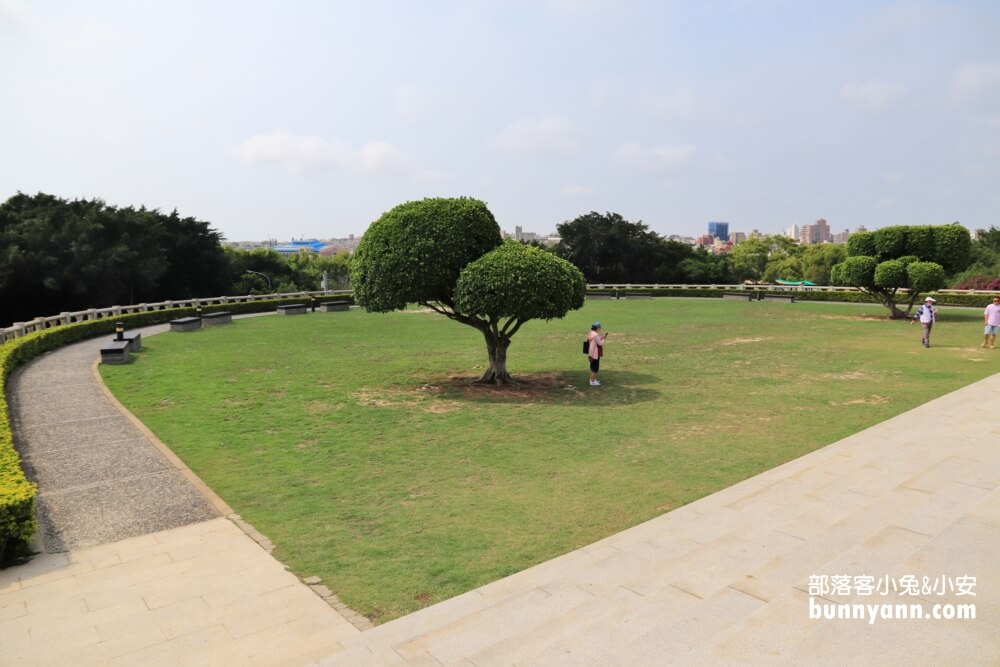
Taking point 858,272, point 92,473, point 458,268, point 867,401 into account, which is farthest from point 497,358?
point 858,272

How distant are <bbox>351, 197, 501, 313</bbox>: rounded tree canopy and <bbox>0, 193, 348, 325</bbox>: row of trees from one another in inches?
1148

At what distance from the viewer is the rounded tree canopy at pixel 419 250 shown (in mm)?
13844

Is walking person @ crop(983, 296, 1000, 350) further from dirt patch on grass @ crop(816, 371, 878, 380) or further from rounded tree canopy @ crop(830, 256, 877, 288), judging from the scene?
rounded tree canopy @ crop(830, 256, 877, 288)

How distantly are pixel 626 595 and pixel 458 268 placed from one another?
10077 millimetres

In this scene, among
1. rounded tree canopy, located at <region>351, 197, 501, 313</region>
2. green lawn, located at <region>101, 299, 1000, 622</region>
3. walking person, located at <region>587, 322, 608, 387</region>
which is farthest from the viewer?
walking person, located at <region>587, 322, 608, 387</region>

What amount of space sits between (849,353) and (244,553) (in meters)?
18.3

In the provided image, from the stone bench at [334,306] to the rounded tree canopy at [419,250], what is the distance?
22940 millimetres

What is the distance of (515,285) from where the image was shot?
43.4ft

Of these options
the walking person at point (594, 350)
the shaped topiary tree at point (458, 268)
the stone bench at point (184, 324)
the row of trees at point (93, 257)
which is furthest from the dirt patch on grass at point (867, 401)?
the row of trees at point (93, 257)

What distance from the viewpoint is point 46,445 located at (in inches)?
411

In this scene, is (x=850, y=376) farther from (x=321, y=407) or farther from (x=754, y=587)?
(x=321, y=407)

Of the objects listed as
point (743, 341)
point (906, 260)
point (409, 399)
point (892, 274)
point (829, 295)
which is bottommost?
point (409, 399)

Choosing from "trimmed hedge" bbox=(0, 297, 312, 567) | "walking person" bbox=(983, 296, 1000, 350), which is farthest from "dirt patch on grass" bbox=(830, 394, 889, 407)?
"trimmed hedge" bbox=(0, 297, 312, 567)

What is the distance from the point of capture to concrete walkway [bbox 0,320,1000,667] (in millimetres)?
4102
